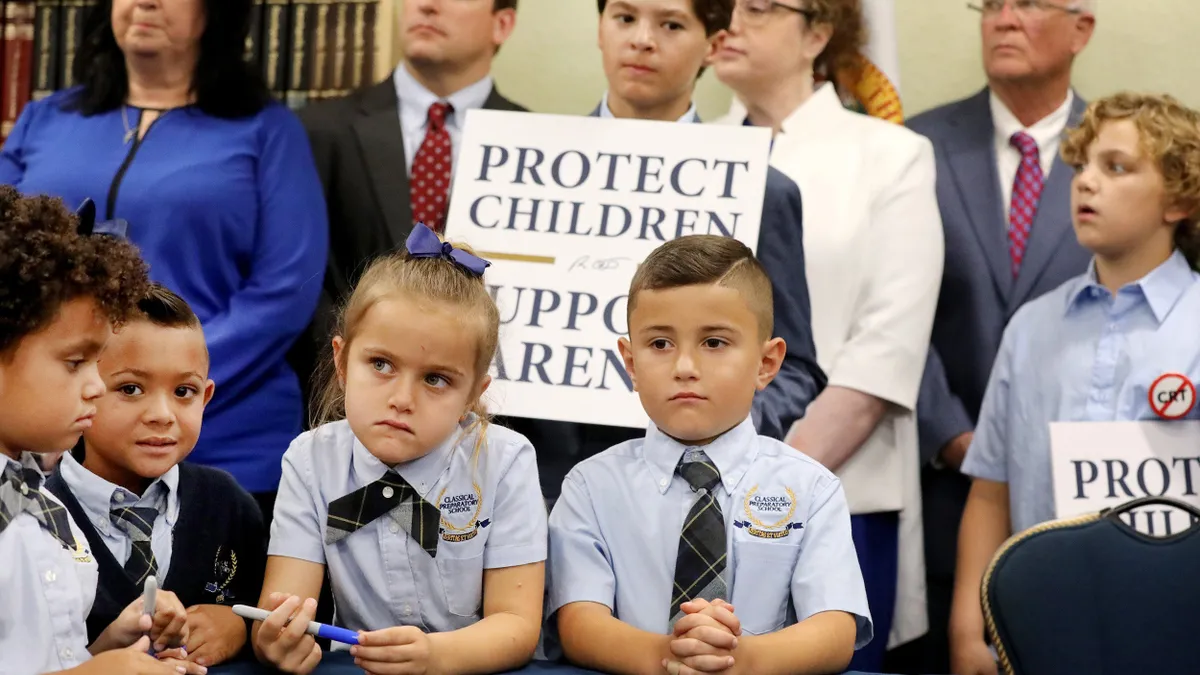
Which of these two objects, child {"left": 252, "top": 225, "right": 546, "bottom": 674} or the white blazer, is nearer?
child {"left": 252, "top": 225, "right": 546, "bottom": 674}

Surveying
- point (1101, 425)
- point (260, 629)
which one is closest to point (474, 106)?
point (1101, 425)

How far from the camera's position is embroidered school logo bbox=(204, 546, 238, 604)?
6.81 ft

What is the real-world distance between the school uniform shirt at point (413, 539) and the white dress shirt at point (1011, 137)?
6.33 feet

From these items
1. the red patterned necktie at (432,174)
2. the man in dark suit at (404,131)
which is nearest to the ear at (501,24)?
the man in dark suit at (404,131)

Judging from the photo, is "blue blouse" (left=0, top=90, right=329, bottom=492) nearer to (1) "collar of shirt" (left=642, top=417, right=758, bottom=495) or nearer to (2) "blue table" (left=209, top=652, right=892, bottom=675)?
(2) "blue table" (left=209, top=652, right=892, bottom=675)

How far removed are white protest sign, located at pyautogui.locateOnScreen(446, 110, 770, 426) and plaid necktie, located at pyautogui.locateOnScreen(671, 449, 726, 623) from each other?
2.12ft

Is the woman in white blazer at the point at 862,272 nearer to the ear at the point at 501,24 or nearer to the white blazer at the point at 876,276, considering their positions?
the white blazer at the point at 876,276

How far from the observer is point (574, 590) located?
6.84ft

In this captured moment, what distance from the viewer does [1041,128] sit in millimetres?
3568

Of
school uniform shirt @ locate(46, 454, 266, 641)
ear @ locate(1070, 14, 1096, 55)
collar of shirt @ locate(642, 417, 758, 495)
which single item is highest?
ear @ locate(1070, 14, 1096, 55)

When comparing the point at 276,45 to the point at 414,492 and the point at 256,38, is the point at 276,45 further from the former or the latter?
the point at 414,492

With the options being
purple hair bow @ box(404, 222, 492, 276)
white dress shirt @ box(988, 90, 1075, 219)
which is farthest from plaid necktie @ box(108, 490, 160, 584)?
white dress shirt @ box(988, 90, 1075, 219)

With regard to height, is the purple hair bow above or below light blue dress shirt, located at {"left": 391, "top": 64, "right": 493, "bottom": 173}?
below

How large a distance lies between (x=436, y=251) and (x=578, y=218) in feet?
2.79
